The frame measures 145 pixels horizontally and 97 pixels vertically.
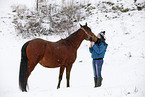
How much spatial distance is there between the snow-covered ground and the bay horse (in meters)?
0.76

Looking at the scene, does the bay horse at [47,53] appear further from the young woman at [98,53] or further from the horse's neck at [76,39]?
the young woman at [98,53]

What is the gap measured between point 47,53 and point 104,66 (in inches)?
216

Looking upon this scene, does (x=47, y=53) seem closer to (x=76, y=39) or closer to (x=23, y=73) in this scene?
(x=23, y=73)

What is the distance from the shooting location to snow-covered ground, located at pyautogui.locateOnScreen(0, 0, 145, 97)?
174 inches

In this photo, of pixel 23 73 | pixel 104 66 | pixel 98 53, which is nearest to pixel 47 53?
pixel 23 73

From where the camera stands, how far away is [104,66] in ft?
29.6

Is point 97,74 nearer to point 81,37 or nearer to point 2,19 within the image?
point 81,37

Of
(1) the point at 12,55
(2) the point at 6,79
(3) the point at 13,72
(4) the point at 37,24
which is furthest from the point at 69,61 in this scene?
(4) the point at 37,24

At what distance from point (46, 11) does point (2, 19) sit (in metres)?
9.04

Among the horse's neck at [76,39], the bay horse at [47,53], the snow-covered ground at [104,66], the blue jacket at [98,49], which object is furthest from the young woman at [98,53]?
the horse's neck at [76,39]

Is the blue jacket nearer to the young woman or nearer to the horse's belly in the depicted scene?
the young woman

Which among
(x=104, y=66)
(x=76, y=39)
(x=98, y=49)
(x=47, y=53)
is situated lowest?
(x=104, y=66)

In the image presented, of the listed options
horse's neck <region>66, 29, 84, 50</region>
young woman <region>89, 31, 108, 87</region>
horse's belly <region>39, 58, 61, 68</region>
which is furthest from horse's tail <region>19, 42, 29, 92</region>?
young woman <region>89, 31, 108, 87</region>

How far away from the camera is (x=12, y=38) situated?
15898 millimetres
